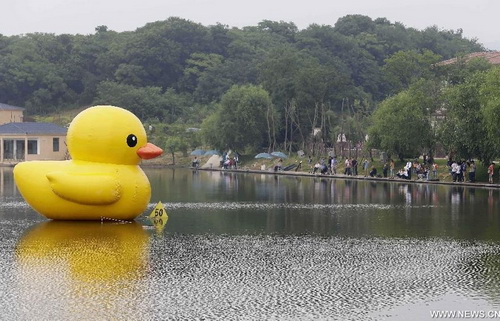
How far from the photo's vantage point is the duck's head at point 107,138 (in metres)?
26.2

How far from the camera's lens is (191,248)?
2172 centimetres

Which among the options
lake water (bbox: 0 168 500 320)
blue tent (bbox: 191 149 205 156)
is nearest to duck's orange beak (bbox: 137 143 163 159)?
lake water (bbox: 0 168 500 320)

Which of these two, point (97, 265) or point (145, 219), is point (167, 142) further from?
point (97, 265)

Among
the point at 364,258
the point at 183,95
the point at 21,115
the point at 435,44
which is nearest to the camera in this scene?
the point at 364,258

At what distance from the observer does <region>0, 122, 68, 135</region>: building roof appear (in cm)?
7938

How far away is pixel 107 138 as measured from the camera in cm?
2617

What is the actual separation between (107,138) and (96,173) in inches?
44.9

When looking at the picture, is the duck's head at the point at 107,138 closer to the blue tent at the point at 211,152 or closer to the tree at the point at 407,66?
the blue tent at the point at 211,152

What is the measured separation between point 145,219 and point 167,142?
50248 millimetres

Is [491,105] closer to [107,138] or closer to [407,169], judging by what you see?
[407,169]

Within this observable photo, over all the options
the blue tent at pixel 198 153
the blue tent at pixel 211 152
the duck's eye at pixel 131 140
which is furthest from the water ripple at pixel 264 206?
the blue tent at pixel 198 153

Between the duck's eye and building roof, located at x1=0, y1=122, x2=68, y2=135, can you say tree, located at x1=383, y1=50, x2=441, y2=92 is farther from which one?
the duck's eye

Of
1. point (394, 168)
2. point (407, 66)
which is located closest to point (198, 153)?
point (407, 66)

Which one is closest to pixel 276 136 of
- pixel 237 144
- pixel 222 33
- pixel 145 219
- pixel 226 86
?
pixel 237 144
